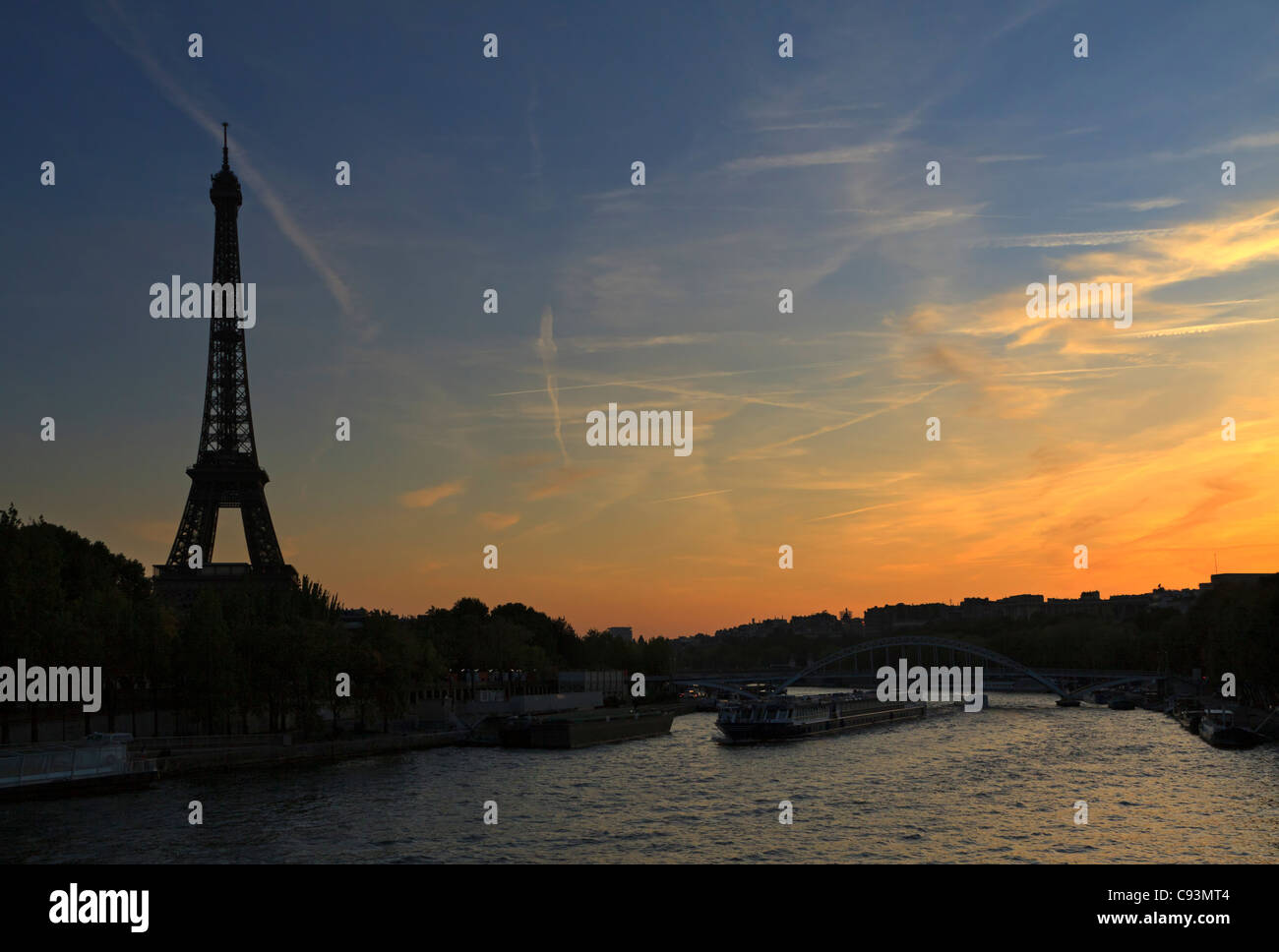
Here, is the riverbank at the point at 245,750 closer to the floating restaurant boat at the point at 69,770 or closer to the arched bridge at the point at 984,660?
the floating restaurant boat at the point at 69,770

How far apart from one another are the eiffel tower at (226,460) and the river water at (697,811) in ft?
109

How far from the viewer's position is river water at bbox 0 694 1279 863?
31234 mm

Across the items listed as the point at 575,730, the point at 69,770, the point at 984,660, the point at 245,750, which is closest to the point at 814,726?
the point at 575,730

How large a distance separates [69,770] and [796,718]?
57.6m

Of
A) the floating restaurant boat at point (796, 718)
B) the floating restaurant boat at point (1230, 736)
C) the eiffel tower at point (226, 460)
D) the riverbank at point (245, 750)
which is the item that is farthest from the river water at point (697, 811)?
the eiffel tower at point (226, 460)

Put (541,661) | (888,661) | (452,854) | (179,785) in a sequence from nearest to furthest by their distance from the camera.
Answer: (452,854) → (179,785) → (541,661) → (888,661)

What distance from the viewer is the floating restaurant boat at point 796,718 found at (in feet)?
263

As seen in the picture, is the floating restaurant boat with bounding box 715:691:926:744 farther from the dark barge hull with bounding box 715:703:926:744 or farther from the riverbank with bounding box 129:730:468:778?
the riverbank with bounding box 129:730:468:778

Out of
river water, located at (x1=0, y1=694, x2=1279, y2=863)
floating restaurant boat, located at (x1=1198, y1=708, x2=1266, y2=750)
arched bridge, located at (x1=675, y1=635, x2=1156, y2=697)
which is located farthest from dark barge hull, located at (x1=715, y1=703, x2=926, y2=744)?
floating restaurant boat, located at (x1=1198, y1=708, x2=1266, y2=750)
